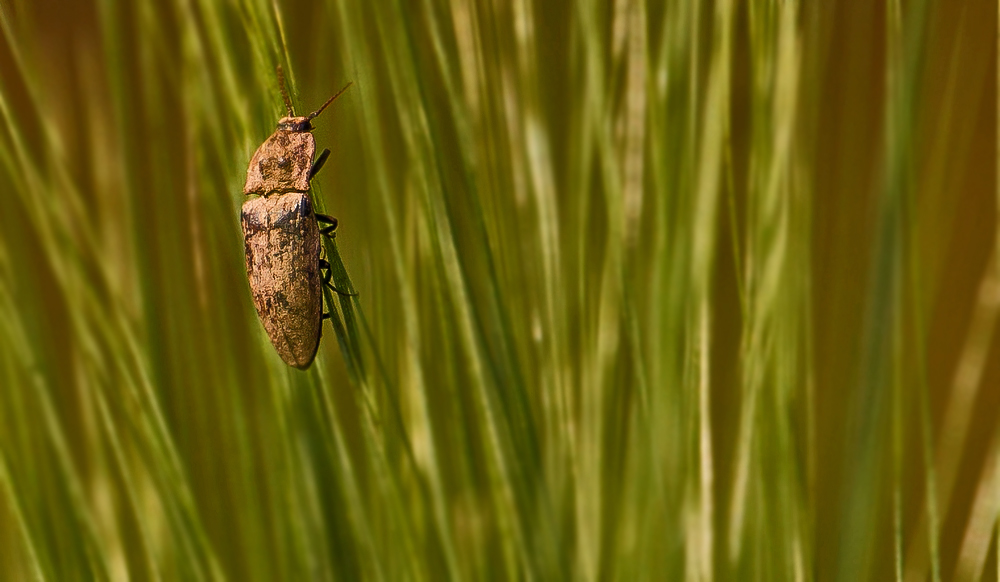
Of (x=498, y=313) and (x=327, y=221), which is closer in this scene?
(x=498, y=313)

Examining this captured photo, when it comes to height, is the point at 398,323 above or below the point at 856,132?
below

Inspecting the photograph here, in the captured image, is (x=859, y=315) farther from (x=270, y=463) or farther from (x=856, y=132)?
(x=270, y=463)

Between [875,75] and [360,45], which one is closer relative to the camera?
[360,45]

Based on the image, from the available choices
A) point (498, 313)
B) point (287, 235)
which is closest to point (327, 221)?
point (287, 235)

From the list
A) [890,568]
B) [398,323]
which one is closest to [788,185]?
[398,323]

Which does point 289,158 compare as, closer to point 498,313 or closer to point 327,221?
point 327,221

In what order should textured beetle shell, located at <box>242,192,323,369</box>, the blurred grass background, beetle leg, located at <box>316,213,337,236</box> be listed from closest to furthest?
the blurred grass background → textured beetle shell, located at <box>242,192,323,369</box> → beetle leg, located at <box>316,213,337,236</box>
